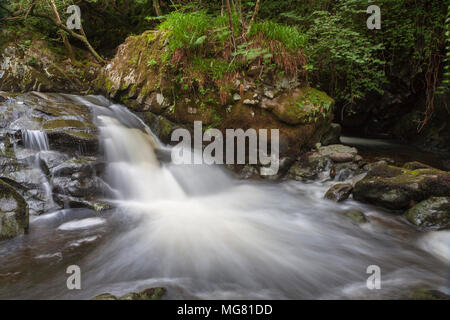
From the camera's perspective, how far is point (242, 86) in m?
4.93

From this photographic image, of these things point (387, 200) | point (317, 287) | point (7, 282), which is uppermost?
A: point (387, 200)

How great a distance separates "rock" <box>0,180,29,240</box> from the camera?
8.98 ft

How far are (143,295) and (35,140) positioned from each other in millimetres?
3308

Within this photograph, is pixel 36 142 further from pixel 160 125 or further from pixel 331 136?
Result: pixel 331 136

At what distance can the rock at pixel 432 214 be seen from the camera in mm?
3043

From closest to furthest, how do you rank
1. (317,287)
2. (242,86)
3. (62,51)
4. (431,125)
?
(317,287)
(242,86)
(431,125)
(62,51)

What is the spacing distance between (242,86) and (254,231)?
9.64ft

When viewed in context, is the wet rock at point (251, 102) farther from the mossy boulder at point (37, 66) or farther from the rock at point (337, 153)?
the mossy boulder at point (37, 66)

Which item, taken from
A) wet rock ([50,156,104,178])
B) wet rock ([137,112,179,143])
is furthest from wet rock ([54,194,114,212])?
wet rock ([137,112,179,143])

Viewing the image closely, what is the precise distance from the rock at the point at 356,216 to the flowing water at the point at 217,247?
81mm

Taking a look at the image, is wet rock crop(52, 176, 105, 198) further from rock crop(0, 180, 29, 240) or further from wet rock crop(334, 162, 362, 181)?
wet rock crop(334, 162, 362, 181)
